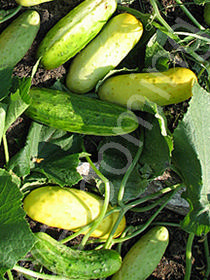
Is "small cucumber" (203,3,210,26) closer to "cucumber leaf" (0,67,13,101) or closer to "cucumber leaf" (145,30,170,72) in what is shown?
"cucumber leaf" (145,30,170,72)

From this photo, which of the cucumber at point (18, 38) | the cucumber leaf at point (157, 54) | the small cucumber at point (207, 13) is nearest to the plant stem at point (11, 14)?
the cucumber at point (18, 38)

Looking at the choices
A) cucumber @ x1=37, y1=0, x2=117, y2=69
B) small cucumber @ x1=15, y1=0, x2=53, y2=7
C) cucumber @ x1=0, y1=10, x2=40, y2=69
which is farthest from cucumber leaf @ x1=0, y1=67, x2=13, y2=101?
small cucumber @ x1=15, y1=0, x2=53, y2=7

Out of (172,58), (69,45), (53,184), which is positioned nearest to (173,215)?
(53,184)

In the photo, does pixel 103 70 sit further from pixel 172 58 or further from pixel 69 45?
pixel 172 58

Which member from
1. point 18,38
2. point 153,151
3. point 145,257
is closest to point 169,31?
point 153,151

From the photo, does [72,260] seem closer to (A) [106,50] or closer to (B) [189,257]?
(B) [189,257]
